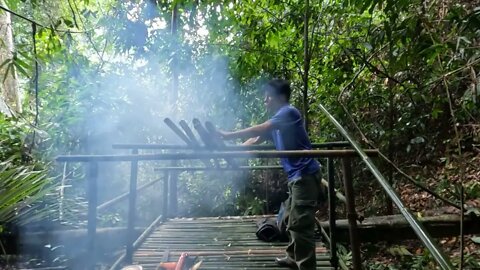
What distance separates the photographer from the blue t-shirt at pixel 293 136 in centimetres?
272

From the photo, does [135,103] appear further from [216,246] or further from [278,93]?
[278,93]

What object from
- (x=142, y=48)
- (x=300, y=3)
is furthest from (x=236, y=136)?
(x=142, y=48)

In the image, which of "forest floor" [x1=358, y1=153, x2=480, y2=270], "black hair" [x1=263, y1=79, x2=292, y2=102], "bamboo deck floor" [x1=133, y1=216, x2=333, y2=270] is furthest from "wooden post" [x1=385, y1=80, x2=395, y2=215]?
"black hair" [x1=263, y1=79, x2=292, y2=102]

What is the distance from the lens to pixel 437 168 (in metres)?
5.86

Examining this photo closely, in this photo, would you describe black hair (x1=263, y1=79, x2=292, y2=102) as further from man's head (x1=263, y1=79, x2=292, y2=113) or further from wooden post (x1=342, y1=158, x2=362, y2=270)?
wooden post (x1=342, y1=158, x2=362, y2=270)

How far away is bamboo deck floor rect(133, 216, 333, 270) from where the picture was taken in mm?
2895

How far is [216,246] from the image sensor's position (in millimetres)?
3330

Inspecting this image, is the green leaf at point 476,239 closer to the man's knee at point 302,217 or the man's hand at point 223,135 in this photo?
the man's knee at point 302,217

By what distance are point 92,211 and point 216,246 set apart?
1410 millimetres

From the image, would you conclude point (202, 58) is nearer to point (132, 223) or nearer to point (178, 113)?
point (178, 113)

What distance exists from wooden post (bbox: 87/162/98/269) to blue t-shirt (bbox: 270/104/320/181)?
3.79ft

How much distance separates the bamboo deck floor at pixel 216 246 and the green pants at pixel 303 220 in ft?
0.71

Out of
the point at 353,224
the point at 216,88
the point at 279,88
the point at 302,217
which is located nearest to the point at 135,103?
the point at 216,88

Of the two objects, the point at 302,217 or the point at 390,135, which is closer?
the point at 302,217
